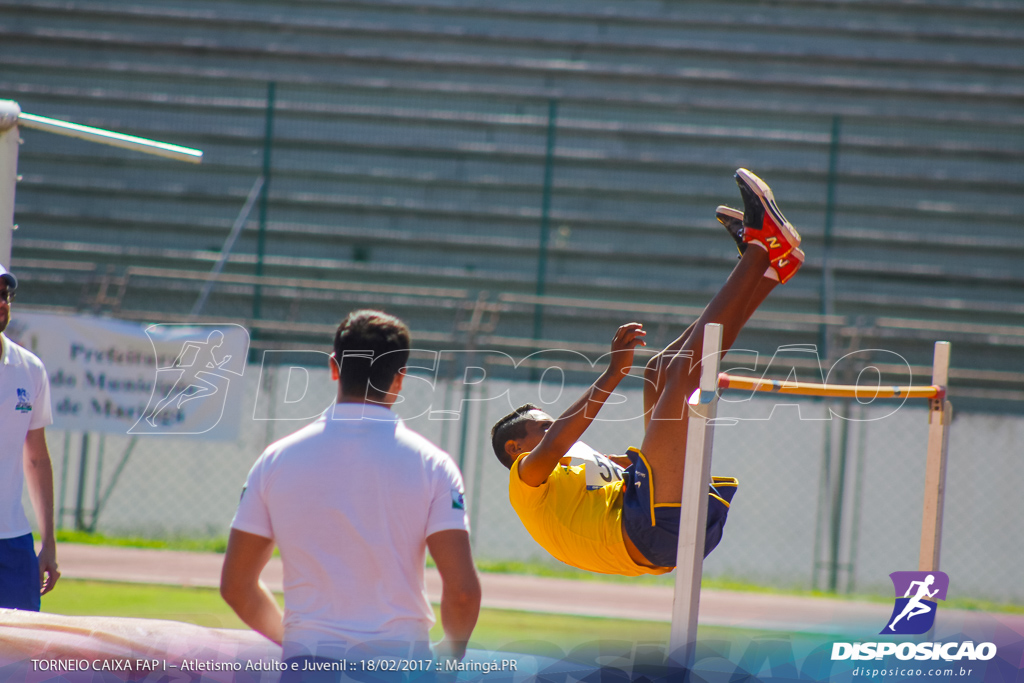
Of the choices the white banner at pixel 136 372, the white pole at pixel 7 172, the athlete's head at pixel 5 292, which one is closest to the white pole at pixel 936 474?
the athlete's head at pixel 5 292

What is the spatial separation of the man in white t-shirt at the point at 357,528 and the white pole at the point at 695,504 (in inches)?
40.1

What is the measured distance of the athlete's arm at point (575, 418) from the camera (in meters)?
3.53

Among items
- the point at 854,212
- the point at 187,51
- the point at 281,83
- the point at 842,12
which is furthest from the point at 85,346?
the point at 842,12

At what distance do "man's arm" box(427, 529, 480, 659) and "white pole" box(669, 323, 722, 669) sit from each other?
40.4 inches

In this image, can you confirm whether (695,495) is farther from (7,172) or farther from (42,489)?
(7,172)

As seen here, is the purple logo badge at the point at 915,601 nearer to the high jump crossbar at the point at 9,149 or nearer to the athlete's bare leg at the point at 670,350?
the athlete's bare leg at the point at 670,350

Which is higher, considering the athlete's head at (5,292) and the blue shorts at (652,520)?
the athlete's head at (5,292)

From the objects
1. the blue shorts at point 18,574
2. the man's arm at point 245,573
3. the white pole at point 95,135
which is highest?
the white pole at point 95,135

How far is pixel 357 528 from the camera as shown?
222cm

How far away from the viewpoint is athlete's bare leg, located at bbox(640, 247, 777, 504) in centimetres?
374

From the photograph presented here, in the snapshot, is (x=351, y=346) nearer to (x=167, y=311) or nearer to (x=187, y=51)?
(x=167, y=311)

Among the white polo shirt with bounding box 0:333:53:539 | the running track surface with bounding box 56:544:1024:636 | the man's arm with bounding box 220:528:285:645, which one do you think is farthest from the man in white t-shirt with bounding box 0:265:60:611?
the running track surface with bounding box 56:544:1024:636

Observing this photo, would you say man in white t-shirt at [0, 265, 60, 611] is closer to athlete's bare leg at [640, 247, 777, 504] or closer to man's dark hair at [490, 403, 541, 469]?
man's dark hair at [490, 403, 541, 469]

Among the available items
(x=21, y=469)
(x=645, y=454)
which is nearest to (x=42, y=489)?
(x=21, y=469)
